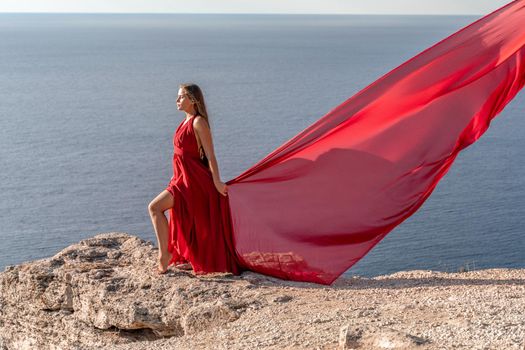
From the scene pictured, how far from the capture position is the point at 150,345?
347 inches

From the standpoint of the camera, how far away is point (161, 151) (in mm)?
47594

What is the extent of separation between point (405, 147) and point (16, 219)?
26.3m

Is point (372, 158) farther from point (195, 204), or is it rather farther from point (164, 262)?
point (164, 262)

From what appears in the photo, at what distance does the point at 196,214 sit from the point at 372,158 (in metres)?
2.08

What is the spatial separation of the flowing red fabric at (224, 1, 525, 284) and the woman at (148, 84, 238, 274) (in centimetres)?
19

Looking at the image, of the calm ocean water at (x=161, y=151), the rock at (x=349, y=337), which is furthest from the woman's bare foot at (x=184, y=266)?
the calm ocean water at (x=161, y=151)

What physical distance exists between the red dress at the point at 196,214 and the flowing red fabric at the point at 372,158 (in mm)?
149

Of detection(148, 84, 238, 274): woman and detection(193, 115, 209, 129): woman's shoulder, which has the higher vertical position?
detection(193, 115, 209, 129): woman's shoulder

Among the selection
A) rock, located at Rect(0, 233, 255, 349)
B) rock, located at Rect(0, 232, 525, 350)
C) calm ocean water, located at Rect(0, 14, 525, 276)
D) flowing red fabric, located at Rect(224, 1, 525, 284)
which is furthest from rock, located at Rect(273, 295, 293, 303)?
calm ocean water, located at Rect(0, 14, 525, 276)

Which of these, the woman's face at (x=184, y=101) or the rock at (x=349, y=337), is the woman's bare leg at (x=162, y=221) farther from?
the rock at (x=349, y=337)

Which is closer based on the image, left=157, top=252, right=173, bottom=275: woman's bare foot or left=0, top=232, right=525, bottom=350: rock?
left=0, top=232, right=525, bottom=350: rock

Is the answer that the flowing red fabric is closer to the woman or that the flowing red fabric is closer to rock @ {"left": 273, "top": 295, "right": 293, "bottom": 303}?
the woman

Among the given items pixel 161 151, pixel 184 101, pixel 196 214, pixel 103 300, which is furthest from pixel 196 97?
pixel 161 151

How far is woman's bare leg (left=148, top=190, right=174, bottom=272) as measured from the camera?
9602mm
